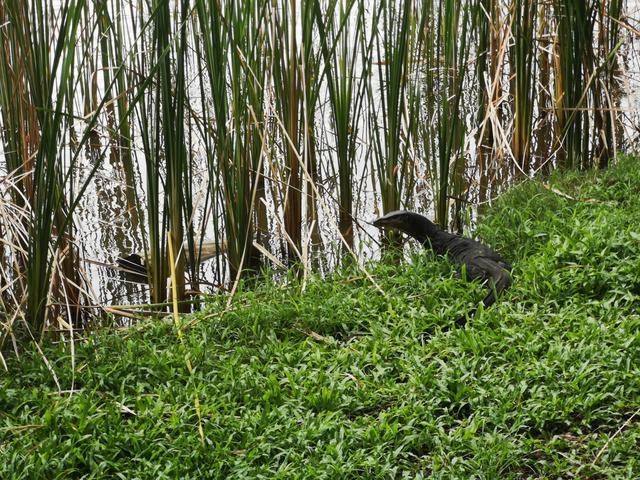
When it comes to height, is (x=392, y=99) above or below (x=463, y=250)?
above

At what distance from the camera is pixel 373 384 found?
266 cm

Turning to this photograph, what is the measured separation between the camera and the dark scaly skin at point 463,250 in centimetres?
325

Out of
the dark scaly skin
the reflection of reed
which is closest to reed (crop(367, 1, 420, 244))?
the reflection of reed

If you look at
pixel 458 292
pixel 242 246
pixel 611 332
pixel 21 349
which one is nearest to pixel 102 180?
pixel 242 246

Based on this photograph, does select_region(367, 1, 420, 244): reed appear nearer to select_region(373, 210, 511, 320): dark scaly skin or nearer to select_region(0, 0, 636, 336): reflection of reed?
select_region(0, 0, 636, 336): reflection of reed

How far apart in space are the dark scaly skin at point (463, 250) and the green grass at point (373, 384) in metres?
0.06

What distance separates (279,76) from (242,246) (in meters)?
0.81

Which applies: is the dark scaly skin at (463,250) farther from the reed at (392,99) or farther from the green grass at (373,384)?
the reed at (392,99)

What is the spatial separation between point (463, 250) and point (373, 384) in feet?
3.38

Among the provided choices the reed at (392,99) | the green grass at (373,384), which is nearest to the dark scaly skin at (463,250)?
the green grass at (373,384)

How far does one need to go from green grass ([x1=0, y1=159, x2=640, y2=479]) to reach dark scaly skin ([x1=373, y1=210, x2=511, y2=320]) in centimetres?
6

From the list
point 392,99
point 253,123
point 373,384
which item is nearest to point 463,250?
point 392,99

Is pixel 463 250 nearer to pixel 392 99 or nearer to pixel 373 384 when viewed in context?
pixel 392 99

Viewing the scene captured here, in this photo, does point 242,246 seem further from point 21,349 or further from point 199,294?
point 21,349
